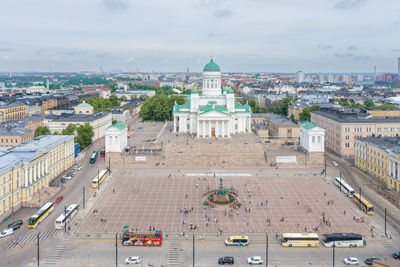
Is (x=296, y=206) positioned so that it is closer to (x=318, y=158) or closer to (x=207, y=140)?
(x=318, y=158)

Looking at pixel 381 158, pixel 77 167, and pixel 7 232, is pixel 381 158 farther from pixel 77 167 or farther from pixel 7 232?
pixel 7 232

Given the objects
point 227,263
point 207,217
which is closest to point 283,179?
point 207,217

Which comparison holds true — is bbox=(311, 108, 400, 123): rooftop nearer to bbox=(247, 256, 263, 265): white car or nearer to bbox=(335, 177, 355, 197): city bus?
bbox=(335, 177, 355, 197): city bus

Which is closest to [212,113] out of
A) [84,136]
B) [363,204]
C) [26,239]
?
[84,136]

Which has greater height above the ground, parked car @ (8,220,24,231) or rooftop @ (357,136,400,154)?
rooftop @ (357,136,400,154)

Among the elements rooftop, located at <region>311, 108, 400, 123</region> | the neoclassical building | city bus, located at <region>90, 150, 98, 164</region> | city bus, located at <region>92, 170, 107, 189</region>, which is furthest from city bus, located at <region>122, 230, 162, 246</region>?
rooftop, located at <region>311, 108, 400, 123</region>

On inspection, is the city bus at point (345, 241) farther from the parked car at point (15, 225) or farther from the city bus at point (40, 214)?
the parked car at point (15, 225)
